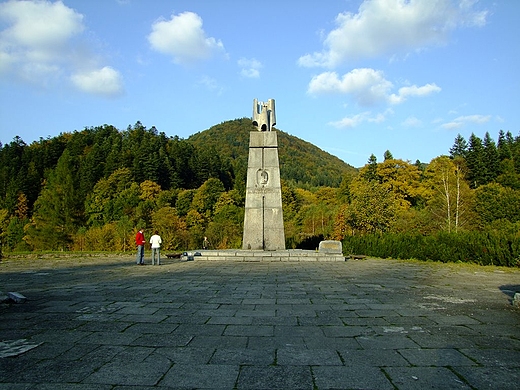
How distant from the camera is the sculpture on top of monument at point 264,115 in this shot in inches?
763

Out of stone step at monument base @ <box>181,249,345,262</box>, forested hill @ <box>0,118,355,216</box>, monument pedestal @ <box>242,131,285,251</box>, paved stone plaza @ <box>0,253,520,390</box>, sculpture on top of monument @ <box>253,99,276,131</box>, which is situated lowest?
paved stone plaza @ <box>0,253,520,390</box>

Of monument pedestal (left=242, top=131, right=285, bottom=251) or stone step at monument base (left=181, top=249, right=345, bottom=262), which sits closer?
stone step at monument base (left=181, top=249, right=345, bottom=262)

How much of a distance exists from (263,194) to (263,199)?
0.85 feet

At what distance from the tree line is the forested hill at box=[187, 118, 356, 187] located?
8.89m

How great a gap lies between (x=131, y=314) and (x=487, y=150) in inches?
2544

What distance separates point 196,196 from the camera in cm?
6219

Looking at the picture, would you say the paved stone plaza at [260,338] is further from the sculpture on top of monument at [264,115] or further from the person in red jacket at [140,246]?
the sculpture on top of monument at [264,115]

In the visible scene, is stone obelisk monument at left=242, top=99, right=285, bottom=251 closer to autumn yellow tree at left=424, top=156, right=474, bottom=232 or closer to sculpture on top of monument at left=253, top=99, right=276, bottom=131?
sculpture on top of monument at left=253, top=99, right=276, bottom=131

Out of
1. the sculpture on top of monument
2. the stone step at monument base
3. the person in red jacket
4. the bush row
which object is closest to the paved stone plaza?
the person in red jacket

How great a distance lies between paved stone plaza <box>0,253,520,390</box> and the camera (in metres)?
3.25

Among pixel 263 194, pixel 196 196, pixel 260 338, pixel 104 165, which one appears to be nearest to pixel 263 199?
pixel 263 194

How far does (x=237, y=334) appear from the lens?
4645mm

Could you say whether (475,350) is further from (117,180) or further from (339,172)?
(339,172)

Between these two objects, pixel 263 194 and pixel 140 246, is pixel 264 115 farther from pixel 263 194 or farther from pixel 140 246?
pixel 140 246
